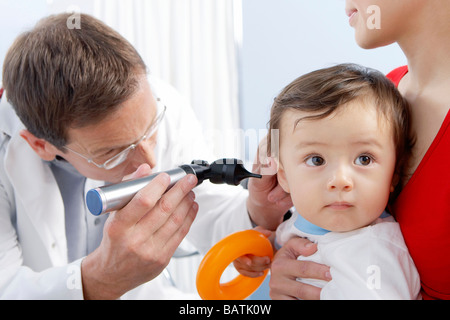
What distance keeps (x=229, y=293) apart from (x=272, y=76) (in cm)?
124

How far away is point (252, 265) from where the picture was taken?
1017 millimetres

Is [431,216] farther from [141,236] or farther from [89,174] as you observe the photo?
[89,174]

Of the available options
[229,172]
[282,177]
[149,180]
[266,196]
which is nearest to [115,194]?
[149,180]

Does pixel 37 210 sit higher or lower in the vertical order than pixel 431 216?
lower

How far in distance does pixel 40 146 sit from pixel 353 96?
3.10 ft

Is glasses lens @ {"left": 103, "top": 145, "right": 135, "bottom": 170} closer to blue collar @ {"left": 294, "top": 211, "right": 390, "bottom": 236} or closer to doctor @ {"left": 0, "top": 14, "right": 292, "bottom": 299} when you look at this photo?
doctor @ {"left": 0, "top": 14, "right": 292, "bottom": 299}

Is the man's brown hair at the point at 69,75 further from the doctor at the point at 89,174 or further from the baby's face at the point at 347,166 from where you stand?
the baby's face at the point at 347,166

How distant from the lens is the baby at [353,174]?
75cm

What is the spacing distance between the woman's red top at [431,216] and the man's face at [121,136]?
0.69 meters

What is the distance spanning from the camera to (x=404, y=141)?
82cm

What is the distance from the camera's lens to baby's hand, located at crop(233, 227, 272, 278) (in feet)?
3.30

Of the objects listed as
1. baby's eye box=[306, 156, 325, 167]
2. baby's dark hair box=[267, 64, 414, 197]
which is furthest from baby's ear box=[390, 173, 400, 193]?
baby's eye box=[306, 156, 325, 167]

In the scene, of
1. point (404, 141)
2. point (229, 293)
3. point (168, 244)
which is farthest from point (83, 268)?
point (404, 141)
